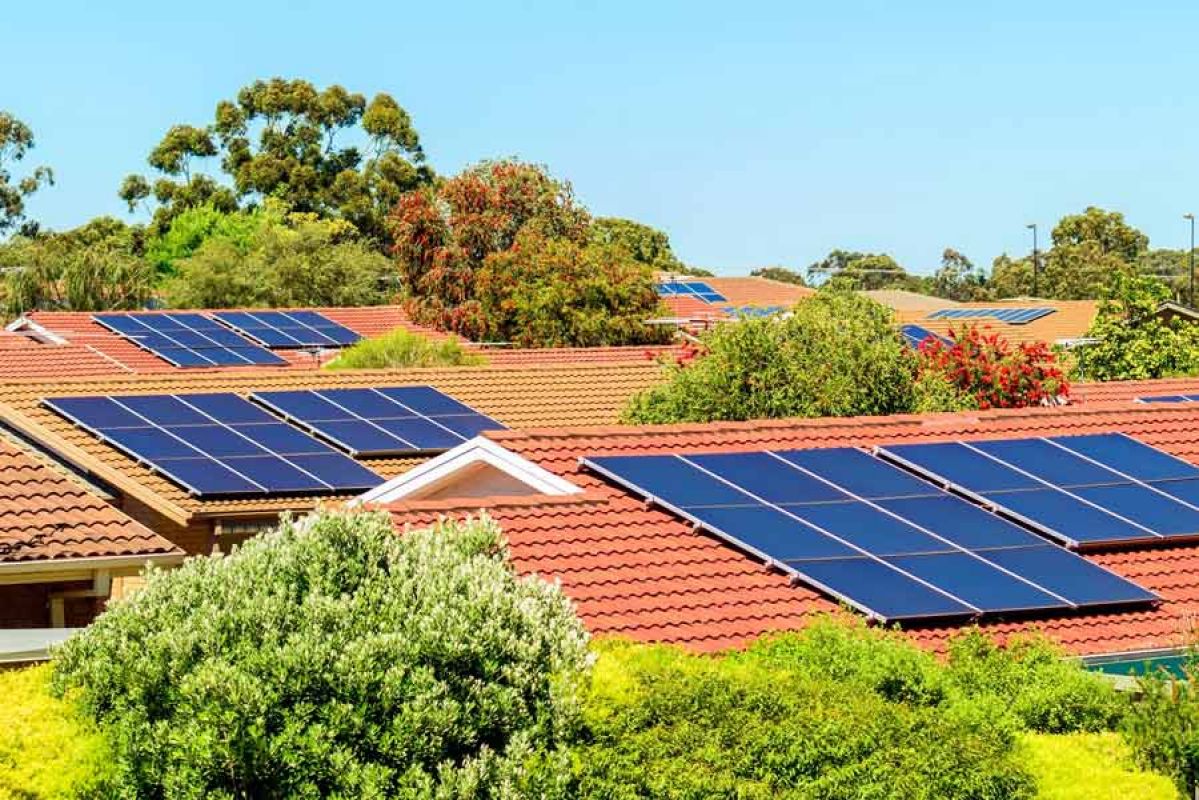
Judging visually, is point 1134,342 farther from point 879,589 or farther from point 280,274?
point 280,274

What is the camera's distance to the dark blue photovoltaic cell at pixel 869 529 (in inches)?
746

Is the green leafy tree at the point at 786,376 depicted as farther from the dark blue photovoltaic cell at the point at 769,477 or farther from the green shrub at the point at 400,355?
the green shrub at the point at 400,355

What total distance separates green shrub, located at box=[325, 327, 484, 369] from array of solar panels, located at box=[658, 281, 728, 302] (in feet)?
116

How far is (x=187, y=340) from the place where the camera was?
160 feet

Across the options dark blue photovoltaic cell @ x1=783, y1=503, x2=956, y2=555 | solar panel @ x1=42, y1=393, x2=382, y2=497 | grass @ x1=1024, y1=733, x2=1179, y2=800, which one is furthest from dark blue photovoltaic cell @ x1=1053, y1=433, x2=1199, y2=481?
solar panel @ x1=42, y1=393, x2=382, y2=497

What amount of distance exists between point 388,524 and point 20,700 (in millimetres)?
A: 2789

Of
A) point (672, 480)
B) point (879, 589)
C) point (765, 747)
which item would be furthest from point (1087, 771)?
point (672, 480)

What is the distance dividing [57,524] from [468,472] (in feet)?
16.2

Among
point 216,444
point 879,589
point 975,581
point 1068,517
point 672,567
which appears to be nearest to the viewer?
point 879,589

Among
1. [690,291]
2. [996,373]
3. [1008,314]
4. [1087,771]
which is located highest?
[690,291]

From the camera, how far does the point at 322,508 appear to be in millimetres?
14555

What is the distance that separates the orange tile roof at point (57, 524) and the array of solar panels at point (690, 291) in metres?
56.7

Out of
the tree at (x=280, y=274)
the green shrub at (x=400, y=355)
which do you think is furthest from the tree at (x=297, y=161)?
the green shrub at (x=400, y=355)

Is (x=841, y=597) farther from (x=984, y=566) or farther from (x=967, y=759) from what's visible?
(x=967, y=759)
